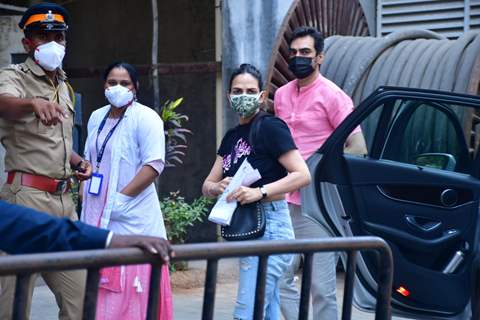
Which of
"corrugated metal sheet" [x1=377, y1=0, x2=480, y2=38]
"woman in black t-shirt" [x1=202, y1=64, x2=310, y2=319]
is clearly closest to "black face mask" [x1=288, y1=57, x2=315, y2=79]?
"woman in black t-shirt" [x1=202, y1=64, x2=310, y2=319]

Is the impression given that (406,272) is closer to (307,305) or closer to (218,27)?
(307,305)

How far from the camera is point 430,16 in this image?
11.9 meters

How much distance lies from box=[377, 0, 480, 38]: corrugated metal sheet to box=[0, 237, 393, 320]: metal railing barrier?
820cm

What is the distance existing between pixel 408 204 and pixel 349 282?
1916 millimetres

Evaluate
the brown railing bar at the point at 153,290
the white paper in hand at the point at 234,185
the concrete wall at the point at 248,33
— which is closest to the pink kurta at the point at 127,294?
the white paper in hand at the point at 234,185

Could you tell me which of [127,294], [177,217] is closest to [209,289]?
[127,294]

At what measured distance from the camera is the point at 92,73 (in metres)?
10.5

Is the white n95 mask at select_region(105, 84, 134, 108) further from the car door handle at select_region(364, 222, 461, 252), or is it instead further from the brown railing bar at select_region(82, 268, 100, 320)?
the brown railing bar at select_region(82, 268, 100, 320)

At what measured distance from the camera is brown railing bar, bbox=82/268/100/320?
3.10 meters

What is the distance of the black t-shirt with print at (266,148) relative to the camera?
5340mm

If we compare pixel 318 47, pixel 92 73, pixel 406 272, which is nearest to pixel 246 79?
pixel 318 47

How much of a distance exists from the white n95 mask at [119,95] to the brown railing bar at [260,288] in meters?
2.25

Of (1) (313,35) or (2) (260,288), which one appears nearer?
(2) (260,288)

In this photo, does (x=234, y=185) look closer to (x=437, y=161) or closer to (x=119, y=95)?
(x=119, y=95)
